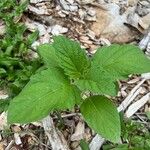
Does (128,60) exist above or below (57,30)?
above

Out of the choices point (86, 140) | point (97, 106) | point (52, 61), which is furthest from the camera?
point (86, 140)

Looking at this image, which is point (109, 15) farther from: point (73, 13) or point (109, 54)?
point (109, 54)

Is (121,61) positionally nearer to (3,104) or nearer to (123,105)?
(123,105)

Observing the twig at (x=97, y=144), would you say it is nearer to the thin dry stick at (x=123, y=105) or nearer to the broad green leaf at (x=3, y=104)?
the thin dry stick at (x=123, y=105)

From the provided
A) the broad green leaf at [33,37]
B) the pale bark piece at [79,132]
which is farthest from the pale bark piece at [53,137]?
the broad green leaf at [33,37]

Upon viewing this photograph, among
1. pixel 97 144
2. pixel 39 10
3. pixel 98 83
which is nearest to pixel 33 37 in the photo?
pixel 39 10

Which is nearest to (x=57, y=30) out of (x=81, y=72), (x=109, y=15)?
(x=109, y=15)

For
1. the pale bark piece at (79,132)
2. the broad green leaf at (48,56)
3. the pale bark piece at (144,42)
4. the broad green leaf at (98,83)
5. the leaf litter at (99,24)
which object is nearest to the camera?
the broad green leaf at (98,83)
